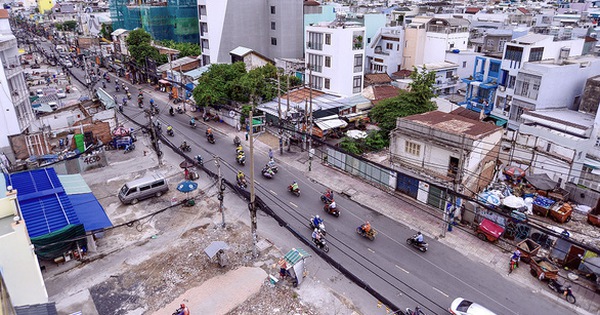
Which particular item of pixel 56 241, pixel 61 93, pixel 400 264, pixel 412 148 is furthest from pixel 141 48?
pixel 400 264

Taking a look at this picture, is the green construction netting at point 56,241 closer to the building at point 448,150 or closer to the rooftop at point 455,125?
the building at point 448,150

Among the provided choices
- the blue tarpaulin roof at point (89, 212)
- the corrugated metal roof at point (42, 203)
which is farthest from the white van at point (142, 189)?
the corrugated metal roof at point (42, 203)

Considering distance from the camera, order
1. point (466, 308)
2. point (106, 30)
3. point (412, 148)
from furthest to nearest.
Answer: point (106, 30), point (412, 148), point (466, 308)

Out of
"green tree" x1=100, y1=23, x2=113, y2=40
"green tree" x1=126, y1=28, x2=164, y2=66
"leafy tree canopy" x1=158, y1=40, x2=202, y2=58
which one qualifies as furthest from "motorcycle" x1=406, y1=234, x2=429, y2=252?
"green tree" x1=100, y1=23, x2=113, y2=40

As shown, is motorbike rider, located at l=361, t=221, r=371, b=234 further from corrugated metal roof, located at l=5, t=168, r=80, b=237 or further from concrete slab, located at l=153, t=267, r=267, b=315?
corrugated metal roof, located at l=5, t=168, r=80, b=237

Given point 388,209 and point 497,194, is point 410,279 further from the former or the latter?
point 497,194

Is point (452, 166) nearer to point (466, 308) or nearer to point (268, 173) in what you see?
point (466, 308)

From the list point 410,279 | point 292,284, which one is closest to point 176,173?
point 292,284
